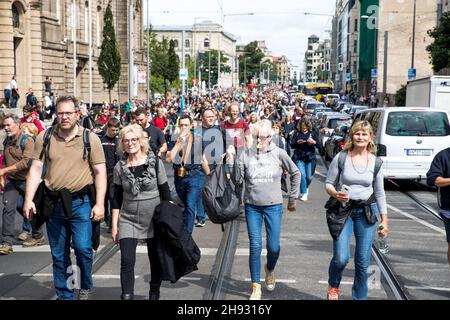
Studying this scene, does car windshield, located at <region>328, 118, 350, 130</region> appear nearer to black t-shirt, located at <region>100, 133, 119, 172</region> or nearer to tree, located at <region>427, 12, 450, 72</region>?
tree, located at <region>427, 12, 450, 72</region>

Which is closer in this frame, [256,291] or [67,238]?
[67,238]

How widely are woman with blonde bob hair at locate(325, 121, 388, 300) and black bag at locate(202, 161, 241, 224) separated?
1.28 m

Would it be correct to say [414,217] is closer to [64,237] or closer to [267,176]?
[267,176]

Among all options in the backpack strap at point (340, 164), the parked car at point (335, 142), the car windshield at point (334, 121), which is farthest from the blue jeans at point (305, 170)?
the car windshield at point (334, 121)

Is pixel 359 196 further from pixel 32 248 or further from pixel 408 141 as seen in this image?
pixel 408 141

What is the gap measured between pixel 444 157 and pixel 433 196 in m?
8.66

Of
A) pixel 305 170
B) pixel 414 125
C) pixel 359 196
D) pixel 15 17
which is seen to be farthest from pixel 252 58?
pixel 359 196

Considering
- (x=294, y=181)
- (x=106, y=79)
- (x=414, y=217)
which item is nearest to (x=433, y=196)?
(x=414, y=217)

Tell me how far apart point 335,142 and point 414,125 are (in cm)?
496

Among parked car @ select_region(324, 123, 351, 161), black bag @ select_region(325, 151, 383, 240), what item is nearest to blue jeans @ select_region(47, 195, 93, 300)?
black bag @ select_region(325, 151, 383, 240)

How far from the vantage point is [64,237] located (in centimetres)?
650

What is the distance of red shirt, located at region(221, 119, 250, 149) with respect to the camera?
10.7 metres

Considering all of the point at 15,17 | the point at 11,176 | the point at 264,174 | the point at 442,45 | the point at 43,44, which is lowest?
the point at 11,176

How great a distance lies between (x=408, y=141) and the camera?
1548 cm
